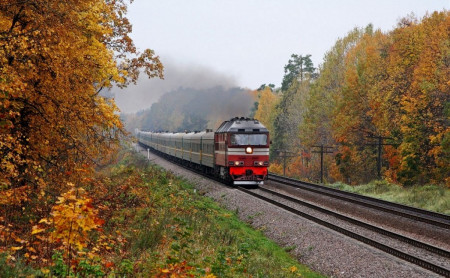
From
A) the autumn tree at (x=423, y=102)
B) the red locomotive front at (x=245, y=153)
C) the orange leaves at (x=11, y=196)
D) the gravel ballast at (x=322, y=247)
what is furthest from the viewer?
the autumn tree at (x=423, y=102)

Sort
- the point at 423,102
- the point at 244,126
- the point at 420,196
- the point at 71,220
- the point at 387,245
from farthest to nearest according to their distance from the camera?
1. the point at 423,102
2. the point at 244,126
3. the point at 420,196
4. the point at 387,245
5. the point at 71,220

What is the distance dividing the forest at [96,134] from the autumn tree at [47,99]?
1.4 inches

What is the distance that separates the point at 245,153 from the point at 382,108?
16.9m

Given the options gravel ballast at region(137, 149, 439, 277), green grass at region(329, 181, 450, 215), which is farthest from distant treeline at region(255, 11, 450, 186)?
gravel ballast at region(137, 149, 439, 277)

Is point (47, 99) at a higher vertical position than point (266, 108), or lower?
lower

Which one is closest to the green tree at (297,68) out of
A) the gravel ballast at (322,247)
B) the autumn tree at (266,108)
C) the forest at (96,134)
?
the autumn tree at (266,108)

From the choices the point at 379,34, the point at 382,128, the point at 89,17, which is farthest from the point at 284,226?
the point at 379,34

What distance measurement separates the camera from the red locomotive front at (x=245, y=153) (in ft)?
75.9

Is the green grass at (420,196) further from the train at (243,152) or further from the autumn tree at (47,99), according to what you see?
the autumn tree at (47,99)

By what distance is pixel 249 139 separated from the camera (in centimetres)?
2348

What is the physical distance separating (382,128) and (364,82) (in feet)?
25.7

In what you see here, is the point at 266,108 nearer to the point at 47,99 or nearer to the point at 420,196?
the point at 420,196

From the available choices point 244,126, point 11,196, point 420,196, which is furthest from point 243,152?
point 11,196

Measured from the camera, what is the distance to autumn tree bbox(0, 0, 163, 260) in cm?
809
